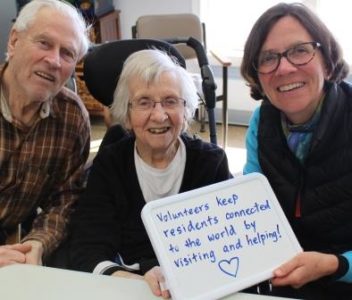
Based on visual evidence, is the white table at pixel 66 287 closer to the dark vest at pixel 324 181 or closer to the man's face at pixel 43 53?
the dark vest at pixel 324 181

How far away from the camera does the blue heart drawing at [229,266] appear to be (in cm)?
84

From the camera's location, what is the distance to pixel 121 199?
4.21 ft

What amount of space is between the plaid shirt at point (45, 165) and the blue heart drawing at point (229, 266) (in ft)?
2.19

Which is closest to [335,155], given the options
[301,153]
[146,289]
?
[301,153]

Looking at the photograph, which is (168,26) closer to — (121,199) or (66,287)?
(121,199)

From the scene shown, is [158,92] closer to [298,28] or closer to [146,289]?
[298,28]

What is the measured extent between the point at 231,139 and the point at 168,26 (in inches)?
45.5

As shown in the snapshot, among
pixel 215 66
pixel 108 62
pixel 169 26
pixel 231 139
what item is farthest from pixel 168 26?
pixel 108 62

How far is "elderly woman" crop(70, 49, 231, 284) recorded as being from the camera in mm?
1260

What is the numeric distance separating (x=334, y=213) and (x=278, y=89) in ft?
1.23

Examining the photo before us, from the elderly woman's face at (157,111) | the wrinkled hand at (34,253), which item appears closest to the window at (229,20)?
the elderly woman's face at (157,111)

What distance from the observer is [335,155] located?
3.87 ft

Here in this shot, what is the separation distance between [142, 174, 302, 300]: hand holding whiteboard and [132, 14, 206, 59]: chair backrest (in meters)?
2.65

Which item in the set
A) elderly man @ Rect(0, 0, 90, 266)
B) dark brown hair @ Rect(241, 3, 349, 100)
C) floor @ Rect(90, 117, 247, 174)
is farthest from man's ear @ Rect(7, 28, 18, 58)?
floor @ Rect(90, 117, 247, 174)
